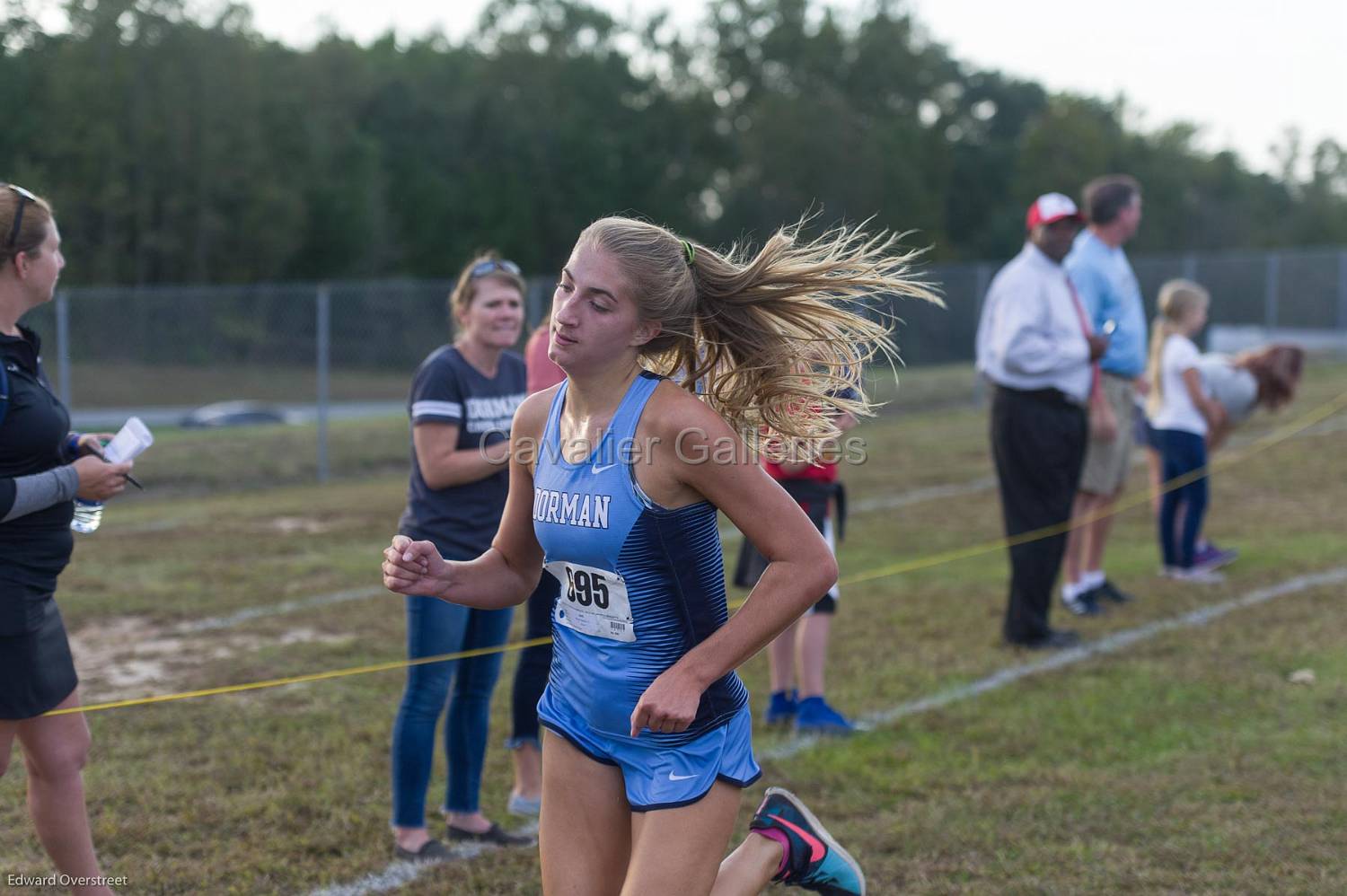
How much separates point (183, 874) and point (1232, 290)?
2680cm

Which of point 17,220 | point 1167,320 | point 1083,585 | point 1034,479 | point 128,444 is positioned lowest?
point 1083,585

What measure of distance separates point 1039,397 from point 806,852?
4116 mm

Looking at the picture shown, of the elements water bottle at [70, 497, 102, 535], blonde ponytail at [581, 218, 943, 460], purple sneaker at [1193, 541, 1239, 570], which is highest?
blonde ponytail at [581, 218, 943, 460]

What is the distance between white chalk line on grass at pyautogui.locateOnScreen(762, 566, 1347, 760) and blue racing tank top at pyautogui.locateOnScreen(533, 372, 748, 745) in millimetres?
2545

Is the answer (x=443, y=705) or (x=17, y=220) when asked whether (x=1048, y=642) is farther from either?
(x=17, y=220)

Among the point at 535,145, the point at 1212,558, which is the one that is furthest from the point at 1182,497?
the point at 535,145

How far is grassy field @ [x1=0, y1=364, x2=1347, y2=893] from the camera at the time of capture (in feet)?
13.6

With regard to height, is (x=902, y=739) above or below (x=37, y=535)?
below

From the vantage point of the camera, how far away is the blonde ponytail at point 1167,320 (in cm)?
828

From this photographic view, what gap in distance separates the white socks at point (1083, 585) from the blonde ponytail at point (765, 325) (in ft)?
16.3

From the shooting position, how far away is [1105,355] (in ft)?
24.9

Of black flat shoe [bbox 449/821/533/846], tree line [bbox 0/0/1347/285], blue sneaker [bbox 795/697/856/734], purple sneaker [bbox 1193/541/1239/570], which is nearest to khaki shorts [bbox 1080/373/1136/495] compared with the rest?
purple sneaker [bbox 1193/541/1239/570]

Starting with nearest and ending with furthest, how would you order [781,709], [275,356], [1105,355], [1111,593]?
1. [781,709]
2. [1105,355]
3. [1111,593]
4. [275,356]

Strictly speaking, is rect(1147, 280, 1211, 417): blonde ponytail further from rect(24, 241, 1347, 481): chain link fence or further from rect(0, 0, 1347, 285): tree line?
rect(0, 0, 1347, 285): tree line
